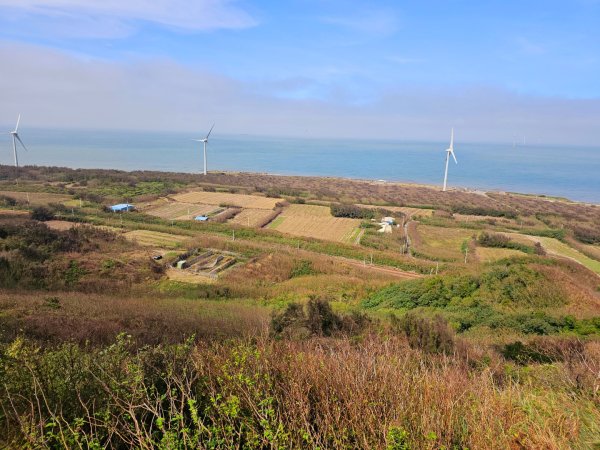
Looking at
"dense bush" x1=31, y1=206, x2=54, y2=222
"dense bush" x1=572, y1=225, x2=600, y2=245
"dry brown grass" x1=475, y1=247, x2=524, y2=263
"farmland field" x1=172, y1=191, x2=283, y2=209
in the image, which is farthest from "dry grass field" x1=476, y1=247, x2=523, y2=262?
"dense bush" x1=31, y1=206, x2=54, y2=222

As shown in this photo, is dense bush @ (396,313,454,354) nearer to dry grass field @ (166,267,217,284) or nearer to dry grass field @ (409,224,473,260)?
dry grass field @ (166,267,217,284)

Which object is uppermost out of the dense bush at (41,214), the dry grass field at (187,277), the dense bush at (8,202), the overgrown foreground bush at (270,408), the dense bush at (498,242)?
the overgrown foreground bush at (270,408)

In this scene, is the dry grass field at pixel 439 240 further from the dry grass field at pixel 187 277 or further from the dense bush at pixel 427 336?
the dense bush at pixel 427 336

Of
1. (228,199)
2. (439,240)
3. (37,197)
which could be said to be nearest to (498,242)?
(439,240)

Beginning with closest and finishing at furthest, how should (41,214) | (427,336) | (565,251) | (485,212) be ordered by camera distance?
(427,336) < (565,251) < (41,214) < (485,212)

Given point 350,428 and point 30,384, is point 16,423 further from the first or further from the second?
point 350,428

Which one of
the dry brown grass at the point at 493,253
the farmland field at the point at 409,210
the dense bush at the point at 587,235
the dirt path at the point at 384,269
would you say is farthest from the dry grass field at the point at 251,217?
the dense bush at the point at 587,235

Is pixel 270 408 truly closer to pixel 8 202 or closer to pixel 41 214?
pixel 41 214
